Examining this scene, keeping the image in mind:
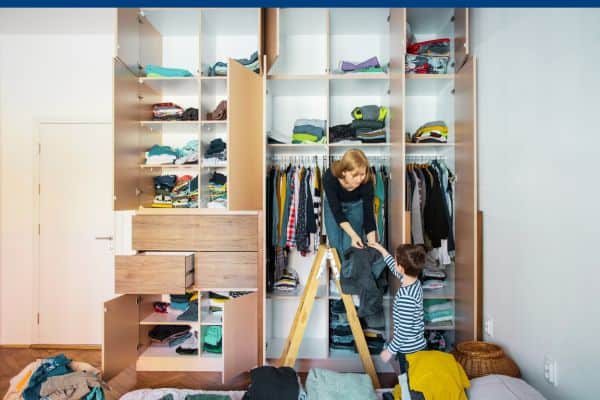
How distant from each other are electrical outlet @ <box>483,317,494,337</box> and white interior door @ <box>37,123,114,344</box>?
3.03 m

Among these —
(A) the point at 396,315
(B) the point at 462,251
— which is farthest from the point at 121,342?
(B) the point at 462,251

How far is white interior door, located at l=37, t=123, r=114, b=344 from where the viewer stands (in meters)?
3.84

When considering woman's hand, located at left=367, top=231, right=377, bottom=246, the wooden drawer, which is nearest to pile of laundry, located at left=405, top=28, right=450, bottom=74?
woman's hand, located at left=367, top=231, right=377, bottom=246

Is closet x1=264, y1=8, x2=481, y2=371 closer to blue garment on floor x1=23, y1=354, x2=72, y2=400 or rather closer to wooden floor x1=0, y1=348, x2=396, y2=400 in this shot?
wooden floor x1=0, y1=348, x2=396, y2=400

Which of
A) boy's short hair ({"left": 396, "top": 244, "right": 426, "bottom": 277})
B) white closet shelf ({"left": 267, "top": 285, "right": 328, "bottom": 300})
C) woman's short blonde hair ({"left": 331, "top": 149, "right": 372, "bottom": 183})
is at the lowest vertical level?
white closet shelf ({"left": 267, "top": 285, "right": 328, "bottom": 300})

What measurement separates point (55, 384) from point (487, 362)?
234 centimetres

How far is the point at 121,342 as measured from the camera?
9.82 ft

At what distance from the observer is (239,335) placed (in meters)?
2.95

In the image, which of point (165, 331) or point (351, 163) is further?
point (165, 331)

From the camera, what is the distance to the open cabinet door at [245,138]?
2836 millimetres

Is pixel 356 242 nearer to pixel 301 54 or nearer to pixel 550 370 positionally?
pixel 550 370

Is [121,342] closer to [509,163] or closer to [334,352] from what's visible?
[334,352]

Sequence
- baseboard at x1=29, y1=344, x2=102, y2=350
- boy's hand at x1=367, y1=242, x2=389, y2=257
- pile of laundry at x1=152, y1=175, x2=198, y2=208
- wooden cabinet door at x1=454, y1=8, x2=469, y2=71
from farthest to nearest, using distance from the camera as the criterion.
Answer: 1. baseboard at x1=29, y1=344, x2=102, y2=350
2. pile of laundry at x1=152, y1=175, x2=198, y2=208
3. wooden cabinet door at x1=454, y1=8, x2=469, y2=71
4. boy's hand at x1=367, y1=242, x2=389, y2=257

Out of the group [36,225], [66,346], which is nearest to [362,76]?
[36,225]
